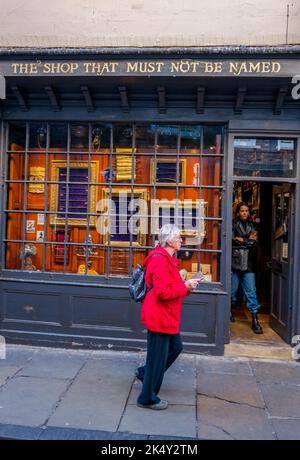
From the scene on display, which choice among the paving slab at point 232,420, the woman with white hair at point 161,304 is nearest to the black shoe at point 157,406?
the woman with white hair at point 161,304

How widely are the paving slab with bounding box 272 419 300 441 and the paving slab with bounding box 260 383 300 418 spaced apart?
0.15 metres

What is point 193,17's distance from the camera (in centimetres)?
604

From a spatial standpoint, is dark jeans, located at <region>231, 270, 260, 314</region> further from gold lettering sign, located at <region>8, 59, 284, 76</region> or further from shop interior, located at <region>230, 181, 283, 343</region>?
gold lettering sign, located at <region>8, 59, 284, 76</region>

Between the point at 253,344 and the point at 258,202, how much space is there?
3.81 meters

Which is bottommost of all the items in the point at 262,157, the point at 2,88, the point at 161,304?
the point at 161,304

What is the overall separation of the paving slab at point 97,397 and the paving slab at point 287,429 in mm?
1546

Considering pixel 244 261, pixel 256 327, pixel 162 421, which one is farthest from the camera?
pixel 244 261

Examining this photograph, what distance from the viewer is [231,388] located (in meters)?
4.83

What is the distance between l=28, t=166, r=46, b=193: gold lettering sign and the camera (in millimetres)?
6418

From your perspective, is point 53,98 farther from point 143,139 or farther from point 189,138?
point 189,138

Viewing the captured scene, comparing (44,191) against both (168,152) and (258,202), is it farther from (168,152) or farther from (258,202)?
(258,202)

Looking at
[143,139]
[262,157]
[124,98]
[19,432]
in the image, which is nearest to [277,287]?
[262,157]

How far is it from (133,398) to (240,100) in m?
4.19

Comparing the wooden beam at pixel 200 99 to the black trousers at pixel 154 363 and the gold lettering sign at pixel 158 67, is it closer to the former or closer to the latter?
the gold lettering sign at pixel 158 67
